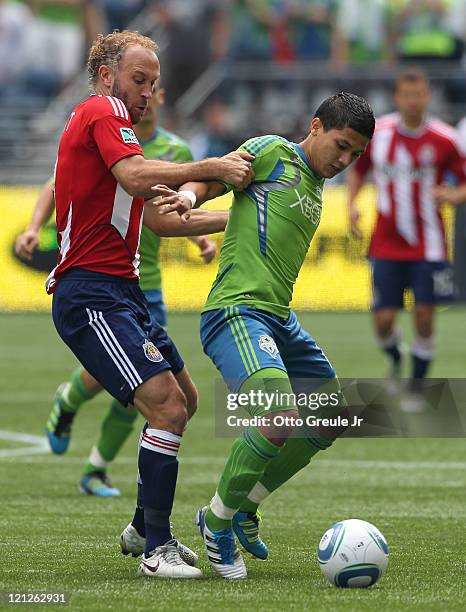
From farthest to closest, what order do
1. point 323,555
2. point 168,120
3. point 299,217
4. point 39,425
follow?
1. point 168,120
2. point 39,425
3. point 299,217
4. point 323,555

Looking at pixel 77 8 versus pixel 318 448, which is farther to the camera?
pixel 77 8

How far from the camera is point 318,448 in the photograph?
19.4 ft

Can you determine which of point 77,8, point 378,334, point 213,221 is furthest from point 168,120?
point 213,221

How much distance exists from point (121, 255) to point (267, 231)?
0.64 meters

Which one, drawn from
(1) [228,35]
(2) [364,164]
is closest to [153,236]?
(2) [364,164]

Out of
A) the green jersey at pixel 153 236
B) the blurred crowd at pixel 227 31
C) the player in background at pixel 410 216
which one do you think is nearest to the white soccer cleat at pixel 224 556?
the green jersey at pixel 153 236

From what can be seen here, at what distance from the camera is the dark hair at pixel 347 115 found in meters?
5.61

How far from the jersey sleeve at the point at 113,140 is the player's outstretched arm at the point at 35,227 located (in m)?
2.33

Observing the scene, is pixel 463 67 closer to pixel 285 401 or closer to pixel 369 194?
pixel 369 194

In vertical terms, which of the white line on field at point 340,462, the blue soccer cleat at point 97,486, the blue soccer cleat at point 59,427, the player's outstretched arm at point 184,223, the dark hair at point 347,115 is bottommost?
the white line on field at point 340,462

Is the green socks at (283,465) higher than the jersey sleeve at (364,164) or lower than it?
lower

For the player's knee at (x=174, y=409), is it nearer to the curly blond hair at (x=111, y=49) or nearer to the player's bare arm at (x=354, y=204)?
the curly blond hair at (x=111, y=49)

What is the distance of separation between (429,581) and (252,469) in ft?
2.72

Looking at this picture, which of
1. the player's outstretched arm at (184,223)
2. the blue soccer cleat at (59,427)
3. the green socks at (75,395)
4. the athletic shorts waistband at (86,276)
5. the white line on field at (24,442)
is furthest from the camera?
the white line on field at (24,442)
